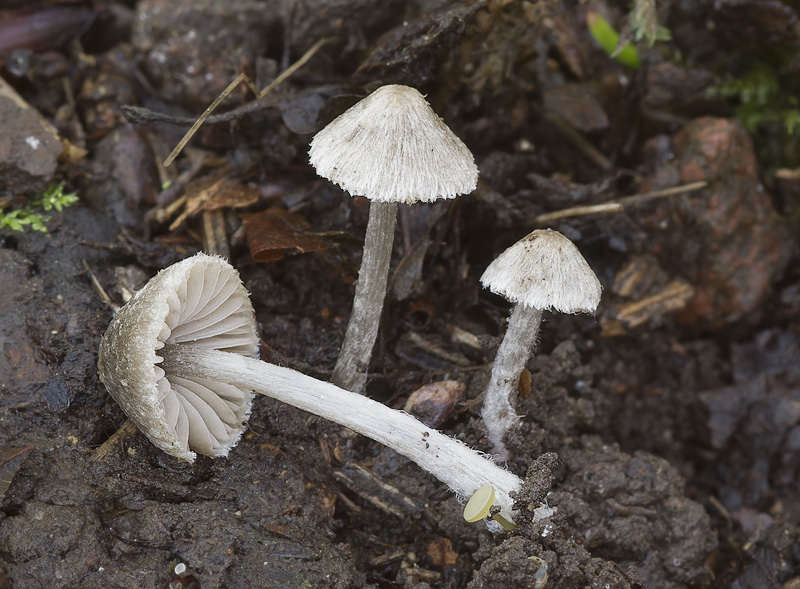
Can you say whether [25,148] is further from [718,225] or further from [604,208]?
[718,225]

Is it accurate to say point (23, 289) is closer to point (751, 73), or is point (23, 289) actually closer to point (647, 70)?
point (647, 70)

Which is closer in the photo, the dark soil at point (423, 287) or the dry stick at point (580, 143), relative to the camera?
the dark soil at point (423, 287)

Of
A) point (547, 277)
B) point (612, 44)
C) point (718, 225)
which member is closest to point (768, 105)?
point (718, 225)

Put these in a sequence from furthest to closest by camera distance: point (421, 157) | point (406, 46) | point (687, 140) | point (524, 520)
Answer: point (687, 140) < point (406, 46) < point (524, 520) < point (421, 157)

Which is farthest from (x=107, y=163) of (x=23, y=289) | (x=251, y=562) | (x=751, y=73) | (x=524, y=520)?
(x=751, y=73)

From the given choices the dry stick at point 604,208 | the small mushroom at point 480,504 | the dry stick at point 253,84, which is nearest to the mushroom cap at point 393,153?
the dry stick at point 253,84

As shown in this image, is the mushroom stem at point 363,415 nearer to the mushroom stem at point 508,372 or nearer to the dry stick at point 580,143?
the mushroom stem at point 508,372

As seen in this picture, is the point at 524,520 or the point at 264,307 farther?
the point at 264,307

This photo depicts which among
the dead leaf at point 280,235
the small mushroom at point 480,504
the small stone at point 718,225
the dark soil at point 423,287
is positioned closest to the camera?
the small mushroom at point 480,504

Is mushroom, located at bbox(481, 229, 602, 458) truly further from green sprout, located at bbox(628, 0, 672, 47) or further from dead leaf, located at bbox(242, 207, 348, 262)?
green sprout, located at bbox(628, 0, 672, 47)
